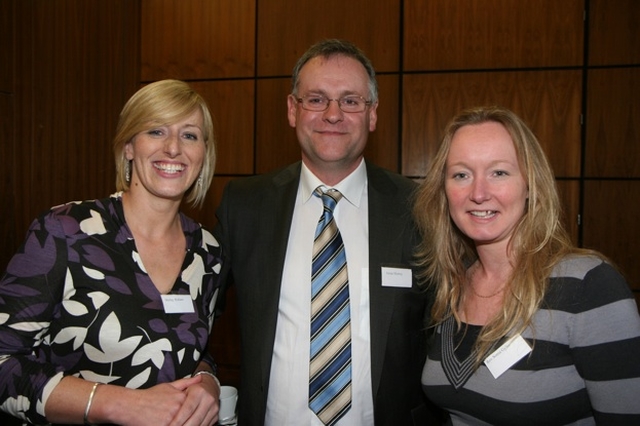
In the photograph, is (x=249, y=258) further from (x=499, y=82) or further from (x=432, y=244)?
(x=499, y=82)

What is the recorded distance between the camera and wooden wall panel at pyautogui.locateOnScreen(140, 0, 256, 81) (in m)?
4.83

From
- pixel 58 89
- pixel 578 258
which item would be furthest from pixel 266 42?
pixel 578 258

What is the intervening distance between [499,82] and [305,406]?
3329 mm

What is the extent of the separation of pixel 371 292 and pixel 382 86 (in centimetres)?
291

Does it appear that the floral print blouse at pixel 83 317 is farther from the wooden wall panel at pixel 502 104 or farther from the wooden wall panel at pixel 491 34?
the wooden wall panel at pixel 491 34

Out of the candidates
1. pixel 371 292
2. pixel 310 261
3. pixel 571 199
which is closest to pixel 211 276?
pixel 310 261

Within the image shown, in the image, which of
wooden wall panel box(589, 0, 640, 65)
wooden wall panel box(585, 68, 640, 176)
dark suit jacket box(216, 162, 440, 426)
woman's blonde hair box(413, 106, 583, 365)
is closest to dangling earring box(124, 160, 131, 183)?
dark suit jacket box(216, 162, 440, 426)

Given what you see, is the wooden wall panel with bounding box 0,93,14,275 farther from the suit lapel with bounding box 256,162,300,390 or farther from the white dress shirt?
the white dress shirt

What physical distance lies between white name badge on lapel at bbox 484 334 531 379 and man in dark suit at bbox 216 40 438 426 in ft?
1.50

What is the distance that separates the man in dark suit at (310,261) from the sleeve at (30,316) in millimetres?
681

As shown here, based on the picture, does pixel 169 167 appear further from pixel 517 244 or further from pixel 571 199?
pixel 571 199

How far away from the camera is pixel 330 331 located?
196 centimetres

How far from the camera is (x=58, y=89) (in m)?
4.07

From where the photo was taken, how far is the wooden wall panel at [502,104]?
4203 mm
